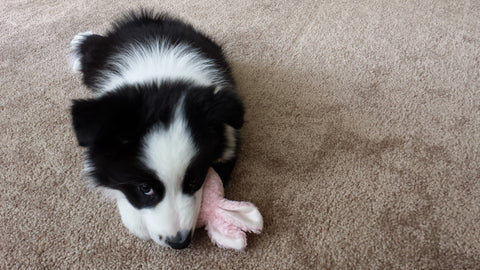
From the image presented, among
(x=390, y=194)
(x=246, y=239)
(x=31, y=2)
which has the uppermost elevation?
(x=390, y=194)

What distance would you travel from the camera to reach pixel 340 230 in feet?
4.66

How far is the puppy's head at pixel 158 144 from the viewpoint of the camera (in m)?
1.11

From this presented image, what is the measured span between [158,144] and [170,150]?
1.8 inches

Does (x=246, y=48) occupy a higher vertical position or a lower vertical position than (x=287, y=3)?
lower

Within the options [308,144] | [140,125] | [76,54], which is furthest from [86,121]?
[76,54]

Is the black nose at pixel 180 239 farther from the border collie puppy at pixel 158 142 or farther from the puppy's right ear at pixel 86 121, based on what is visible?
the puppy's right ear at pixel 86 121

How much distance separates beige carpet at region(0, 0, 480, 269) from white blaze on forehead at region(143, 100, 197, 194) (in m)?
0.39

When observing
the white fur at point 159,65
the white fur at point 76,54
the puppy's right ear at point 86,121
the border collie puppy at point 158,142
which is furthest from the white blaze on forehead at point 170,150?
the white fur at point 76,54

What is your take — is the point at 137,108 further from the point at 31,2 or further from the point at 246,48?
the point at 31,2

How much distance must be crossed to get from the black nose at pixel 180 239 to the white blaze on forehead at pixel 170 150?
0.64 feet

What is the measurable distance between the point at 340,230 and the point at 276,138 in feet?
1.94

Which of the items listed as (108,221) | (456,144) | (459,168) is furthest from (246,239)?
(456,144)

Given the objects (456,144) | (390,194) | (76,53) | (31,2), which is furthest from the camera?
(31,2)

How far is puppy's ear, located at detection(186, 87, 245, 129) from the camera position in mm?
1202
